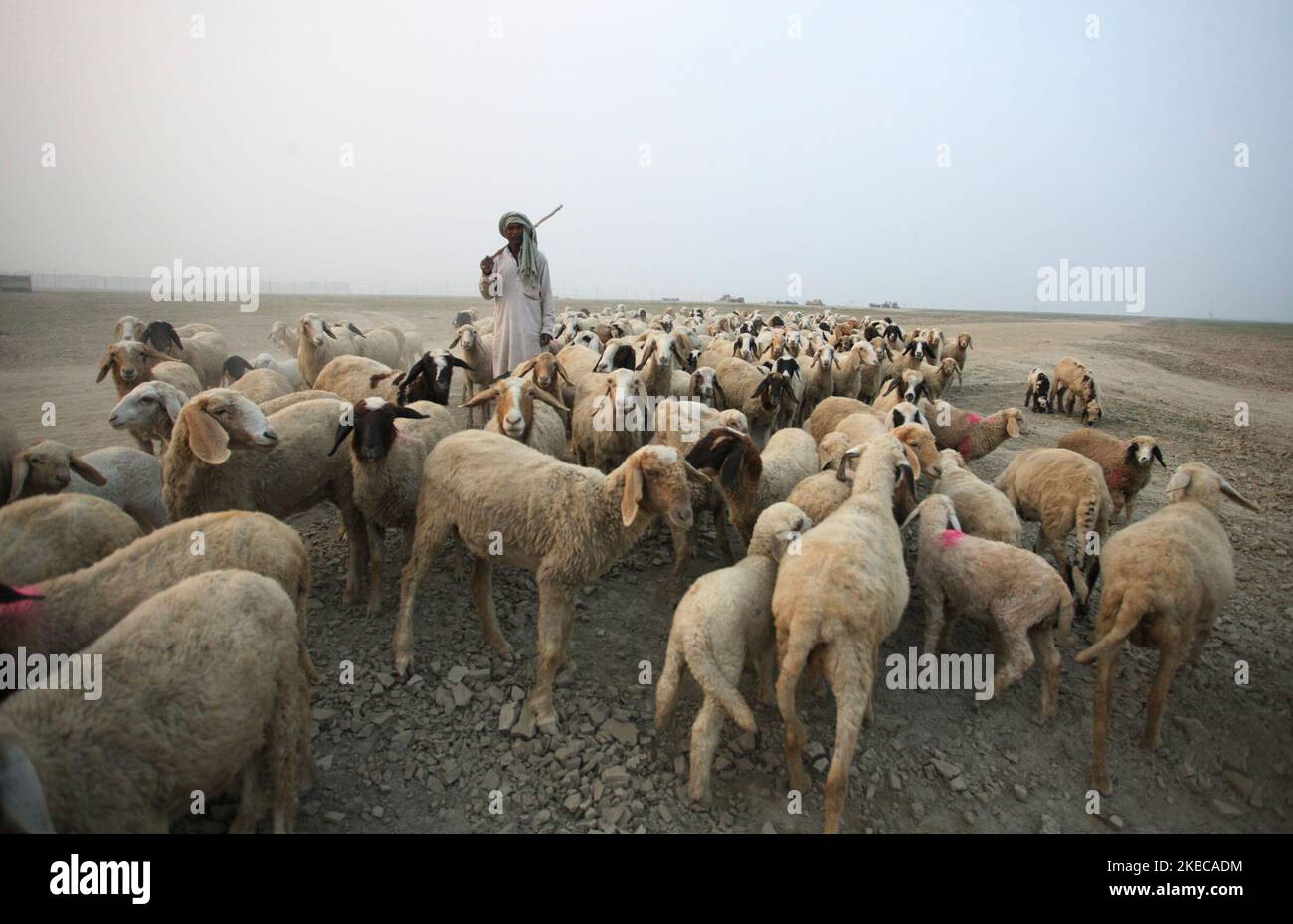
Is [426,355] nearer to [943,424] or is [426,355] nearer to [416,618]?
[416,618]

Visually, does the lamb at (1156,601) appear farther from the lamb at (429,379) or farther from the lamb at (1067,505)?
the lamb at (429,379)

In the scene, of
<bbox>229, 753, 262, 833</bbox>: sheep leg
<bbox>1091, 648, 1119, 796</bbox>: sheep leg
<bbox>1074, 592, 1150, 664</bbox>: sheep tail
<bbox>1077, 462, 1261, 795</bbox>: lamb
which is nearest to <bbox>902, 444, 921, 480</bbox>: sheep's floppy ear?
<bbox>1077, 462, 1261, 795</bbox>: lamb

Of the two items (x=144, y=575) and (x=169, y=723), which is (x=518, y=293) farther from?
(x=169, y=723)

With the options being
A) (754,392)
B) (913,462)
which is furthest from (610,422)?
(754,392)

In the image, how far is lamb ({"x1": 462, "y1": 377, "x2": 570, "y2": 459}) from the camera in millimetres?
6086

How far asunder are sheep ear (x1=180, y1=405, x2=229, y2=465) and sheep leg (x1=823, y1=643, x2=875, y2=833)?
4566 millimetres

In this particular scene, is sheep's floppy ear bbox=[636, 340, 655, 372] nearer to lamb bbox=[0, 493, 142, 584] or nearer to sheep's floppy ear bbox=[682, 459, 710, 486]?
sheep's floppy ear bbox=[682, 459, 710, 486]

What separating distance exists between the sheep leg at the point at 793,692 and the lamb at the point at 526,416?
3.10 metres

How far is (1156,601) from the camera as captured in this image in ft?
13.5

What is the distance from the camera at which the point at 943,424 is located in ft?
29.9

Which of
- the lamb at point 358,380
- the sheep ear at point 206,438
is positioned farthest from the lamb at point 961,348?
the sheep ear at point 206,438

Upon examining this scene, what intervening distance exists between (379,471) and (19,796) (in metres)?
3.43
